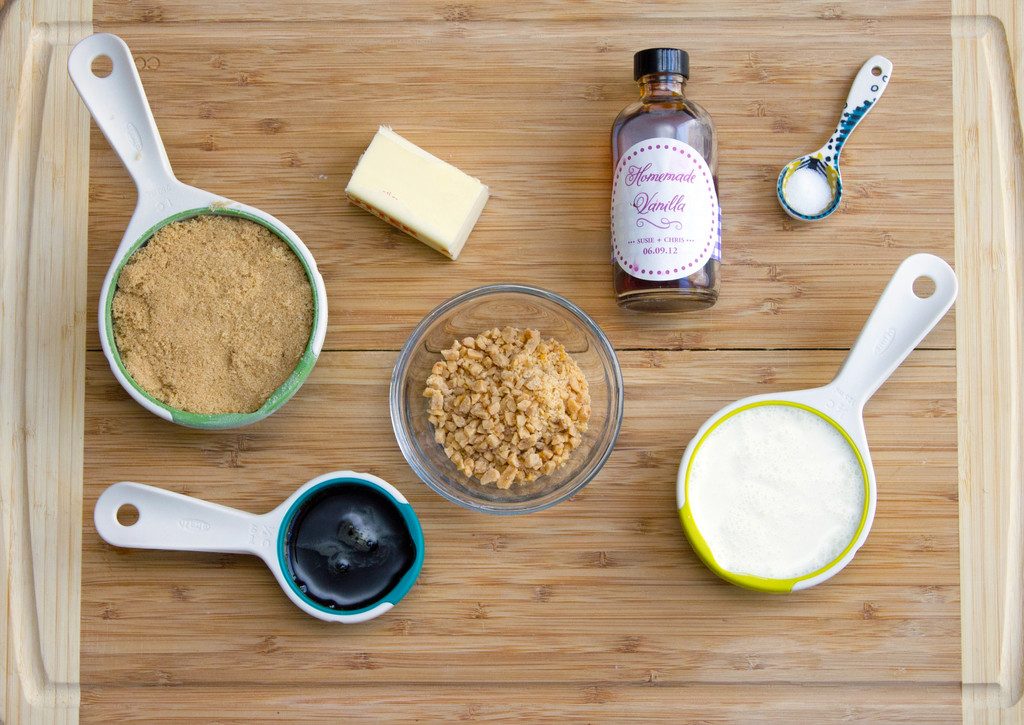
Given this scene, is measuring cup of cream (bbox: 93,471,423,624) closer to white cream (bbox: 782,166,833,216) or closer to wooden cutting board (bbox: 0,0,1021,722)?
wooden cutting board (bbox: 0,0,1021,722)

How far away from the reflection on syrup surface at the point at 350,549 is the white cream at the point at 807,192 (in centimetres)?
70

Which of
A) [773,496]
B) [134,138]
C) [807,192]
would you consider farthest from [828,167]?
[134,138]

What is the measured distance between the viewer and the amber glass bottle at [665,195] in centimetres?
104

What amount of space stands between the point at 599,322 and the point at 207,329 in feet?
1.76

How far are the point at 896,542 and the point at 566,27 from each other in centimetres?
87

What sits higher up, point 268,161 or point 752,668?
point 268,161

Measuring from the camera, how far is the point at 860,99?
114cm

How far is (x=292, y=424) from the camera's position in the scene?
1.14 metres

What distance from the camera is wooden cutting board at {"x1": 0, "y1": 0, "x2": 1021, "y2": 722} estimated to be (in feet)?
3.67

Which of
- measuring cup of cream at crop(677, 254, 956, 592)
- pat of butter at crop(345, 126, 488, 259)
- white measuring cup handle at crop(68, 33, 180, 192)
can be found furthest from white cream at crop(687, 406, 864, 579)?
white measuring cup handle at crop(68, 33, 180, 192)

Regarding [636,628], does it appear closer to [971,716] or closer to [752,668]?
[752,668]

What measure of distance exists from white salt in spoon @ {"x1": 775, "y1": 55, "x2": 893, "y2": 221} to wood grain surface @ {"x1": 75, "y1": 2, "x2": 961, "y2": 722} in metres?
0.02

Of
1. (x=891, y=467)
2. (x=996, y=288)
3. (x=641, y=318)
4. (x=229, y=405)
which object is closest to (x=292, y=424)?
(x=229, y=405)

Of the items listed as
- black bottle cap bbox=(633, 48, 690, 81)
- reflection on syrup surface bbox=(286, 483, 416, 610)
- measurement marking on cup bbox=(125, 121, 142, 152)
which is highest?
black bottle cap bbox=(633, 48, 690, 81)
